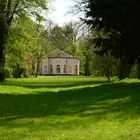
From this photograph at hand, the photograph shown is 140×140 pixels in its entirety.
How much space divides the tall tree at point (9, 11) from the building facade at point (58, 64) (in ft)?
218

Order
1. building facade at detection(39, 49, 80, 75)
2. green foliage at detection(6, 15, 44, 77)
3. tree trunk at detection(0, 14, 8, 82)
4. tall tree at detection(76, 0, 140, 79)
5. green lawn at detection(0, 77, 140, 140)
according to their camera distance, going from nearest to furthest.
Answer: green lawn at detection(0, 77, 140, 140) < tall tree at detection(76, 0, 140, 79) < tree trunk at detection(0, 14, 8, 82) < green foliage at detection(6, 15, 44, 77) < building facade at detection(39, 49, 80, 75)

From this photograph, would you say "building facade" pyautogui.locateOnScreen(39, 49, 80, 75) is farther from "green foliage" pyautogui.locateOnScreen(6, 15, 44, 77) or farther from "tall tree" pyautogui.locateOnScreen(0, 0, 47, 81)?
"tall tree" pyautogui.locateOnScreen(0, 0, 47, 81)

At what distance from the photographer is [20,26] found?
Result: 5050 centimetres

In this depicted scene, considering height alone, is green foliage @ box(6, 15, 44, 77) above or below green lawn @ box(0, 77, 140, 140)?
above

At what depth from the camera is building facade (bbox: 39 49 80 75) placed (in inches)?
4590

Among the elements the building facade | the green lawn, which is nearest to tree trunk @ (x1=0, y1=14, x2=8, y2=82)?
the green lawn

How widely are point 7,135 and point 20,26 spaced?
39.5 metres

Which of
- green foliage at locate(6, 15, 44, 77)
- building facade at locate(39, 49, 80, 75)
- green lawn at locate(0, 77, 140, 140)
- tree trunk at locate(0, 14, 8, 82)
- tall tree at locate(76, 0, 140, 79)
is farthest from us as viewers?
building facade at locate(39, 49, 80, 75)

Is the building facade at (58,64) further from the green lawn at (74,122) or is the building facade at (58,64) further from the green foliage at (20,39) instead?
the green lawn at (74,122)

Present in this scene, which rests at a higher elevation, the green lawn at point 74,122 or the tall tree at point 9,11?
the tall tree at point 9,11

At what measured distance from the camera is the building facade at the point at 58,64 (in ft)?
382

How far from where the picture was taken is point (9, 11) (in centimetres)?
4784

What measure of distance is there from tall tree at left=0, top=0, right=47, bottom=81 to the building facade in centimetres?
6639

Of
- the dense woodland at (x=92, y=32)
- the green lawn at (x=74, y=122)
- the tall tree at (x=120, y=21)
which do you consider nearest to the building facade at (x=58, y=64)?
the dense woodland at (x=92, y=32)
